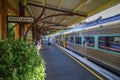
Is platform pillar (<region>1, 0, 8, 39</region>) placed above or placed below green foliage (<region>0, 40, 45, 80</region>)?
above

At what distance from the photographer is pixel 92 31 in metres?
14.4

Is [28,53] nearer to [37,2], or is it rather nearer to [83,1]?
[83,1]

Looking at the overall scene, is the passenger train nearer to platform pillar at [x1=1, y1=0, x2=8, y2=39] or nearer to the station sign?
the station sign

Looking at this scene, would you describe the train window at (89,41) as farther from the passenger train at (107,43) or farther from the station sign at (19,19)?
the station sign at (19,19)

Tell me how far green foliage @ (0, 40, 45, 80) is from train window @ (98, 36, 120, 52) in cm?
646

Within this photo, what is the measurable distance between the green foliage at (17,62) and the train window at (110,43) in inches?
254

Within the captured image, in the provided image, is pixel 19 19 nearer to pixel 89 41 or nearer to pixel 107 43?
pixel 107 43

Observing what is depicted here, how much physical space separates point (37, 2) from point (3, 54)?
9.31m

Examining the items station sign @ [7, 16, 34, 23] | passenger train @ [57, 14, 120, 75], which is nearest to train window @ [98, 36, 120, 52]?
passenger train @ [57, 14, 120, 75]

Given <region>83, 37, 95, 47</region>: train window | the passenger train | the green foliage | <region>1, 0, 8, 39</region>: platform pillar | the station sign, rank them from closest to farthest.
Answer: the green foliage → <region>1, 0, 8, 39</region>: platform pillar → the station sign → the passenger train → <region>83, 37, 95, 47</region>: train window

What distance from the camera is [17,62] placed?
386 cm

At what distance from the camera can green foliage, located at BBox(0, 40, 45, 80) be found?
375 centimetres

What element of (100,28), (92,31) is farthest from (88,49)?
(100,28)

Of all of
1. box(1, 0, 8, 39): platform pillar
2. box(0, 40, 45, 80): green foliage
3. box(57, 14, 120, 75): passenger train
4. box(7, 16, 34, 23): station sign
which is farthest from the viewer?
box(57, 14, 120, 75): passenger train
